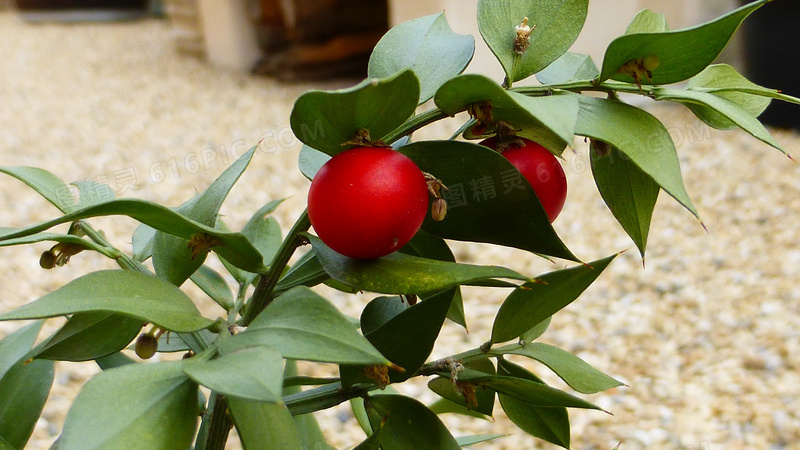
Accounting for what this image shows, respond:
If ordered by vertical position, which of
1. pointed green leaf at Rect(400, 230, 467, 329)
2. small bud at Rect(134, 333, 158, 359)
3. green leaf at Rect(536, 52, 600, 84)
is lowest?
small bud at Rect(134, 333, 158, 359)

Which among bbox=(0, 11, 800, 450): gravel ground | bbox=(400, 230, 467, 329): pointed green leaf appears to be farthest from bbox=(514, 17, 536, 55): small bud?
bbox=(0, 11, 800, 450): gravel ground

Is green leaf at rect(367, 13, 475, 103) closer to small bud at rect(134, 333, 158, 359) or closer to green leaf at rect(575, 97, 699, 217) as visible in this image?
green leaf at rect(575, 97, 699, 217)

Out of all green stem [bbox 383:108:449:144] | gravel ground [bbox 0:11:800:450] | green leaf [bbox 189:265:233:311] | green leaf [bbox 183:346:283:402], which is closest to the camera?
green leaf [bbox 183:346:283:402]

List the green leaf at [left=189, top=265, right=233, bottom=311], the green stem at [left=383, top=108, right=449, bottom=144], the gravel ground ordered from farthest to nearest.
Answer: the gravel ground < the green leaf at [left=189, top=265, right=233, bottom=311] < the green stem at [left=383, top=108, right=449, bottom=144]

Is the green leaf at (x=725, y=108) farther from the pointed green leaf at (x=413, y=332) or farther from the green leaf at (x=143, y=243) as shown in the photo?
the green leaf at (x=143, y=243)

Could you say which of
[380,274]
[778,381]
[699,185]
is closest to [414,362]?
[380,274]

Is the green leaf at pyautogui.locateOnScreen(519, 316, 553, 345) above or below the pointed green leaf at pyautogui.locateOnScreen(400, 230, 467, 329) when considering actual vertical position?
below

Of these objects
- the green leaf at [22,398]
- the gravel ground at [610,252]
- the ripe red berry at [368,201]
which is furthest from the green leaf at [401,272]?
the gravel ground at [610,252]

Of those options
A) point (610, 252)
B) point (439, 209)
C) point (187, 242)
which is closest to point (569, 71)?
point (439, 209)
